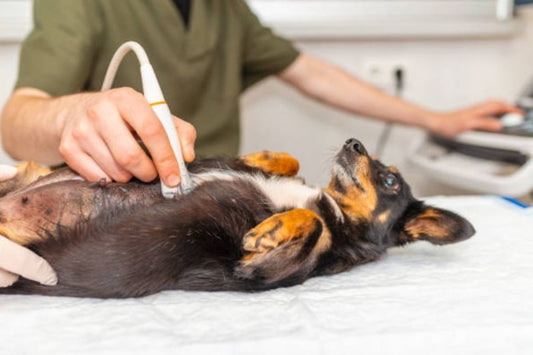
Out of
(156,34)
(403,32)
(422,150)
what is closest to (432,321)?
(156,34)

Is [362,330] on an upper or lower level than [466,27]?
lower

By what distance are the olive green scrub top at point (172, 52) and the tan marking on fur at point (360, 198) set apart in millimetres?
724

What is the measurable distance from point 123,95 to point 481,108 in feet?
4.43

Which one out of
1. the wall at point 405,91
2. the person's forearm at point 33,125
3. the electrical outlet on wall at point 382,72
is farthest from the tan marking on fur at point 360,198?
the electrical outlet on wall at point 382,72

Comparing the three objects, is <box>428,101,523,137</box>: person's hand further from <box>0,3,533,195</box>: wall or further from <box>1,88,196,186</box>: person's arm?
<box>1,88,196,186</box>: person's arm

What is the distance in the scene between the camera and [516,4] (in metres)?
2.10

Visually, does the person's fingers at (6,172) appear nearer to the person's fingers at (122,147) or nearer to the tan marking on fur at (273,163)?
the person's fingers at (122,147)

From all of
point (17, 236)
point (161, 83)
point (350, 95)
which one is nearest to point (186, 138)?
point (17, 236)

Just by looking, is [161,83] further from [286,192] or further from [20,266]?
[20,266]

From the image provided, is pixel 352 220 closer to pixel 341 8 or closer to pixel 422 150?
pixel 422 150

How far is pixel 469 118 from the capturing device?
1704 millimetres

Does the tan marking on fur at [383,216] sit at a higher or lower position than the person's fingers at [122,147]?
lower

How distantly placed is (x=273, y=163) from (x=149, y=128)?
314mm

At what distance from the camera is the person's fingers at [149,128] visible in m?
0.72
